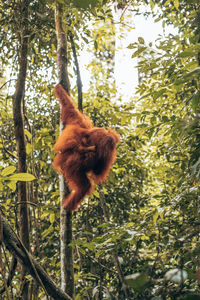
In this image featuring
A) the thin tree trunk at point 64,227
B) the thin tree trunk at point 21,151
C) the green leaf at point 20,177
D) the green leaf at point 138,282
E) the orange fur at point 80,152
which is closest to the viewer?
the green leaf at point 138,282

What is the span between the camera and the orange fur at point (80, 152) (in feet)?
6.45

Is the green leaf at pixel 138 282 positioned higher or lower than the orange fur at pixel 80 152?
lower

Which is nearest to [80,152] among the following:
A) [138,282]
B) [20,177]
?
[20,177]

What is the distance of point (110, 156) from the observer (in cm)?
204

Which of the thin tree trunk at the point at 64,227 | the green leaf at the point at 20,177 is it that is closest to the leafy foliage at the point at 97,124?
the thin tree trunk at the point at 64,227

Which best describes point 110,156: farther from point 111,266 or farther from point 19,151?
point 111,266

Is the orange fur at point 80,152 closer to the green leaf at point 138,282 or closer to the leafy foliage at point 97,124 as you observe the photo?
the leafy foliage at point 97,124

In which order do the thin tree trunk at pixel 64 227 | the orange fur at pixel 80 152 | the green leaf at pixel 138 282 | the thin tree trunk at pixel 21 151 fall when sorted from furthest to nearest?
the orange fur at pixel 80 152 < the thin tree trunk at pixel 21 151 < the thin tree trunk at pixel 64 227 < the green leaf at pixel 138 282

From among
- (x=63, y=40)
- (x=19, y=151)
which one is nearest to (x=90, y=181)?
(x=19, y=151)

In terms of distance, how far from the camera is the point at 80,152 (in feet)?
6.68

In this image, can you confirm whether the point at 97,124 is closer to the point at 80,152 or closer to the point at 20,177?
the point at 80,152

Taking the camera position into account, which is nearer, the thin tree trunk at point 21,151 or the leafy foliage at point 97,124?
the thin tree trunk at point 21,151

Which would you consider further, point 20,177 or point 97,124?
point 97,124

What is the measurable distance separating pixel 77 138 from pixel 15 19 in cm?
127
